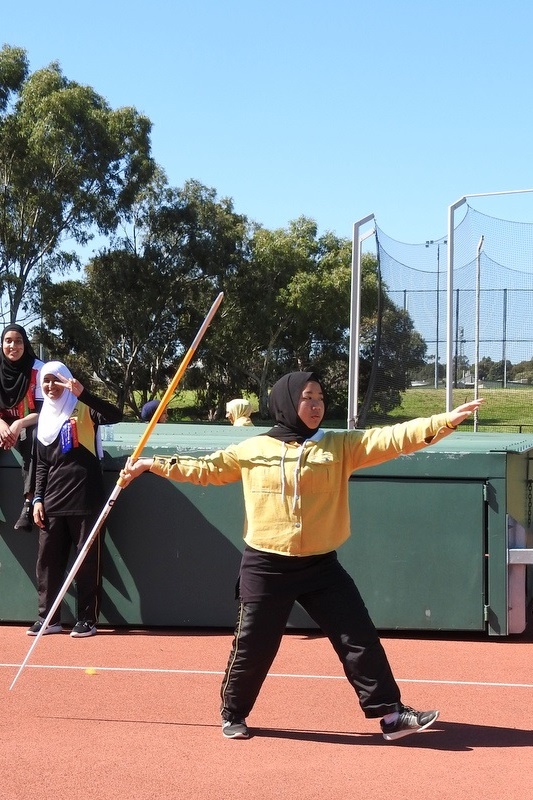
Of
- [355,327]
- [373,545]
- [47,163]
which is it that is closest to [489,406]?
[355,327]

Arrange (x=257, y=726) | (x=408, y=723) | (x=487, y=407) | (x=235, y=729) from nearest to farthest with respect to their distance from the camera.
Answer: (x=408, y=723)
(x=235, y=729)
(x=257, y=726)
(x=487, y=407)

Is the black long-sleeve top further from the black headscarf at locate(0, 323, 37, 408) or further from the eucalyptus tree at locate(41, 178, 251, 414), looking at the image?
the eucalyptus tree at locate(41, 178, 251, 414)

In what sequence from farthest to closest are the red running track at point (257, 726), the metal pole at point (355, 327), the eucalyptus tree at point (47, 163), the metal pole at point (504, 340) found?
the eucalyptus tree at point (47, 163) → the metal pole at point (504, 340) → the metal pole at point (355, 327) → the red running track at point (257, 726)

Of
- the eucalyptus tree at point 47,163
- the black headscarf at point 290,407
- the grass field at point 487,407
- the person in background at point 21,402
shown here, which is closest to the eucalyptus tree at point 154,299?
the eucalyptus tree at point 47,163

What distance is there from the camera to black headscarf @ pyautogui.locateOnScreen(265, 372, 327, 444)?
16.5 feet

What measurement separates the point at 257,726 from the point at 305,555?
100 cm

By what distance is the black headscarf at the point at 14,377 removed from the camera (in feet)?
25.9

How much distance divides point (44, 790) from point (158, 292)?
42.8 m

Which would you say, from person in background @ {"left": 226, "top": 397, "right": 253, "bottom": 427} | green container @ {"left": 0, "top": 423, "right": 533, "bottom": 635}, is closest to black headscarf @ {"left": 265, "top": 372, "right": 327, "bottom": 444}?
green container @ {"left": 0, "top": 423, "right": 533, "bottom": 635}

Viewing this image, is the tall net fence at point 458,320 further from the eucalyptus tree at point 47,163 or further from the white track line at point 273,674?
the eucalyptus tree at point 47,163

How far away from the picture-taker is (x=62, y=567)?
7801 mm

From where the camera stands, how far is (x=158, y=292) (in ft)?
152

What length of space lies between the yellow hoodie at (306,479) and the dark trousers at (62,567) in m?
2.71

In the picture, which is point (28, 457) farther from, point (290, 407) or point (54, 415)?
point (290, 407)
